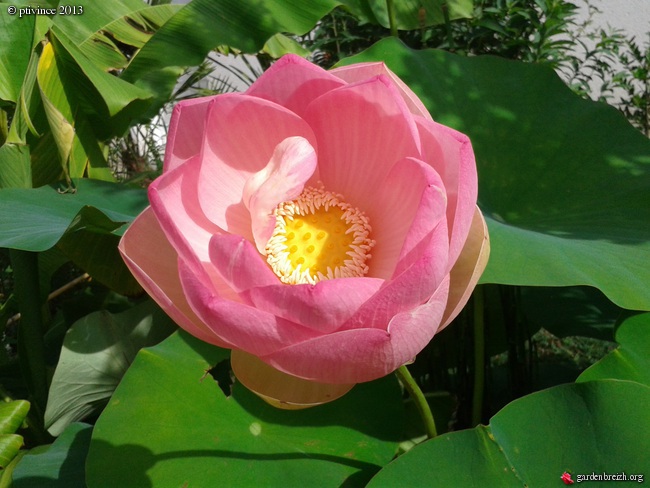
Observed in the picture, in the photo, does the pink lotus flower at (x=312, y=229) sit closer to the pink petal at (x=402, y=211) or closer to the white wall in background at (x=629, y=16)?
the pink petal at (x=402, y=211)

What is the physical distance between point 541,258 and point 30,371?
2.80 feet

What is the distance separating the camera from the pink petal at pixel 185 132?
0.61m

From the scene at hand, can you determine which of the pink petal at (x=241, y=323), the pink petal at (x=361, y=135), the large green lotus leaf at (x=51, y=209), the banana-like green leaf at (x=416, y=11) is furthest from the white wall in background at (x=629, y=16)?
the pink petal at (x=241, y=323)

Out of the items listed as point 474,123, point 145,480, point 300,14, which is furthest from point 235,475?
point 300,14

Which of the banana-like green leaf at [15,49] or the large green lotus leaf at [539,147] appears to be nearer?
the large green lotus leaf at [539,147]

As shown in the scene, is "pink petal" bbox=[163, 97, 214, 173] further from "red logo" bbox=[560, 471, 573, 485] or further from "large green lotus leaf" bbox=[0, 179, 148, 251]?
"red logo" bbox=[560, 471, 573, 485]

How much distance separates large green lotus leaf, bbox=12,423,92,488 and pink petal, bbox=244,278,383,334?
1.43 ft

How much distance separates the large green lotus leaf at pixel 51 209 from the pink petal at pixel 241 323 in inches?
12.2

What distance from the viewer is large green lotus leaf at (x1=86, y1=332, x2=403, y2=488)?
667 millimetres

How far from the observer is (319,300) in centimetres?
49

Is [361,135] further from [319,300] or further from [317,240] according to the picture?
[319,300]

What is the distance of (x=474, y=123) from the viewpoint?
103 cm

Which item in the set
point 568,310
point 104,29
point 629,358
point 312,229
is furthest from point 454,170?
point 104,29

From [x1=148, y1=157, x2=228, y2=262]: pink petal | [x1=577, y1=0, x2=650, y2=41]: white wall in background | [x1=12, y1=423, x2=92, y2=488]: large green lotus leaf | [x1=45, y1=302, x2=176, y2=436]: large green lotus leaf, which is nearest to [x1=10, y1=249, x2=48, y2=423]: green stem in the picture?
[x1=45, y1=302, x2=176, y2=436]: large green lotus leaf
